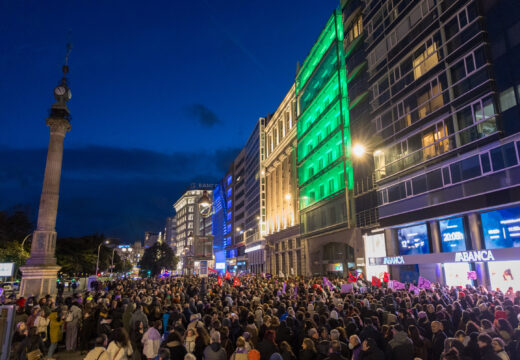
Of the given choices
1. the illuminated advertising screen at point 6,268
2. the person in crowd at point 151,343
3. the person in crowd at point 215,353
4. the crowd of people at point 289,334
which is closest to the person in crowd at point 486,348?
the crowd of people at point 289,334

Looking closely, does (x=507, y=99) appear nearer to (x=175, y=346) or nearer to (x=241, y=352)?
(x=241, y=352)

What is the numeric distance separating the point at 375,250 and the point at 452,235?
10580 mm

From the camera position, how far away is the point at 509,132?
23141mm

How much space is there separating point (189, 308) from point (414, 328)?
9422mm

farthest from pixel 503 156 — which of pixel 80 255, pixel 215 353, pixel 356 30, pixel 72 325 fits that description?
pixel 80 255

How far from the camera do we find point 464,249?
27734 millimetres

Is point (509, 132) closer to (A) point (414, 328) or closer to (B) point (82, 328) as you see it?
(A) point (414, 328)

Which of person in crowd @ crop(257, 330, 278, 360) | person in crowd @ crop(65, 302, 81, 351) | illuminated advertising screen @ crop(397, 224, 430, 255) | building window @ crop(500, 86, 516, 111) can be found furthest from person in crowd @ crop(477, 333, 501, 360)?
illuminated advertising screen @ crop(397, 224, 430, 255)

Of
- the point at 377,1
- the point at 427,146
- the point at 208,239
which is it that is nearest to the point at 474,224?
the point at 427,146

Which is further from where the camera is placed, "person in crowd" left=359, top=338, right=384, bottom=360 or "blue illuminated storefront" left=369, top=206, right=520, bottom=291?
"blue illuminated storefront" left=369, top=206, right=520, bottom=291

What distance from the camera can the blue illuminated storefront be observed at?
2372 cm

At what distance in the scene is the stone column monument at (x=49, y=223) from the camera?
32.7 meters

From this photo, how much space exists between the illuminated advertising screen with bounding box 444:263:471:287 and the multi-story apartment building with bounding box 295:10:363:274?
11777 millimetres

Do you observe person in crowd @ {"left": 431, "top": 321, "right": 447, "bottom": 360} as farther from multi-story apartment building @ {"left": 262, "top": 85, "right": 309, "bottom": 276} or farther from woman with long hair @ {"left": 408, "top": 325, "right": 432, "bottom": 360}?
multi-story apartment building @ {"left": 262, "top": 85, "right": 309, "bottom": 276}
